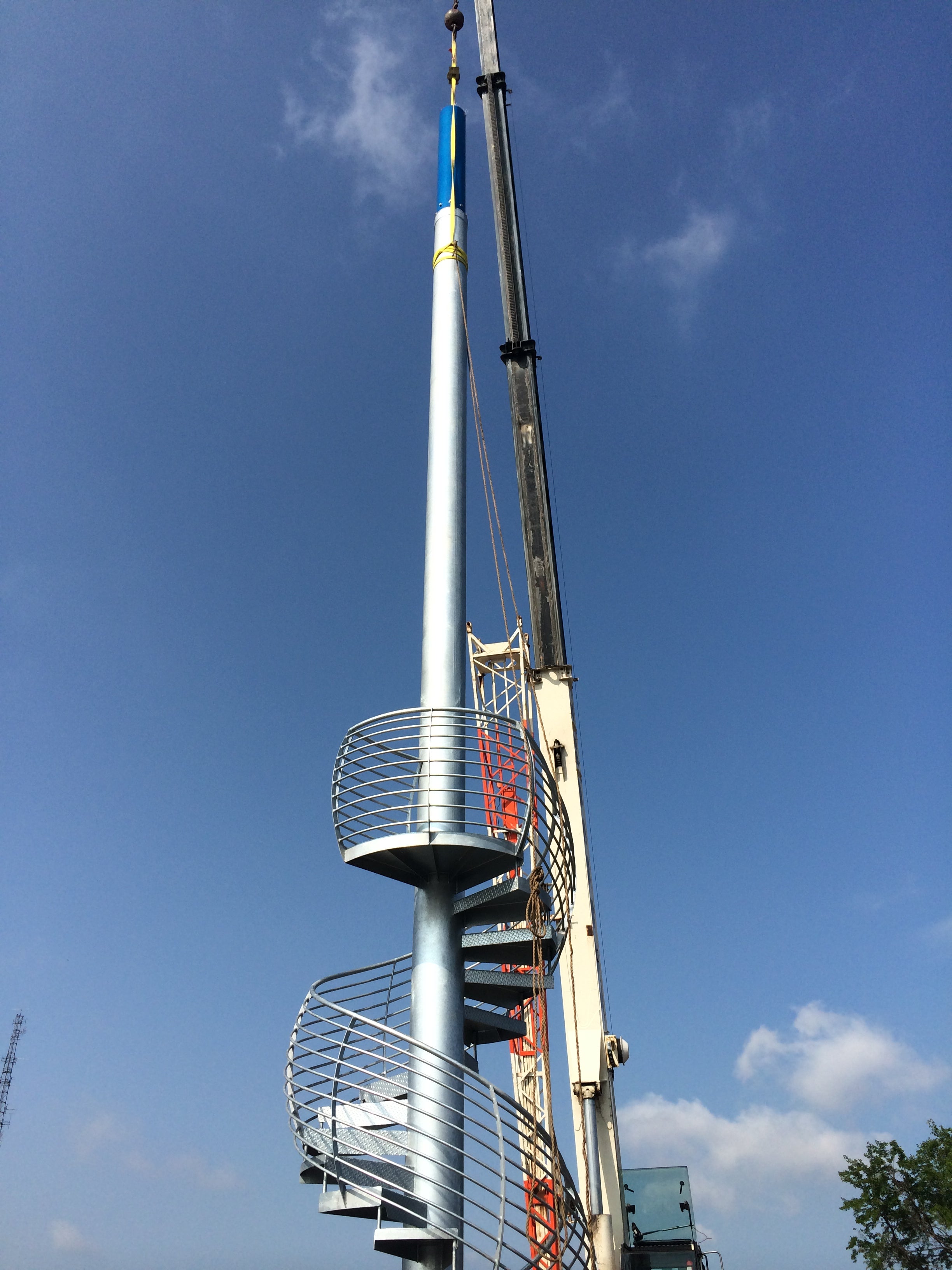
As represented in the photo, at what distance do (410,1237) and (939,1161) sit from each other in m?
35.6

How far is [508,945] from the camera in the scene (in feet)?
42.4

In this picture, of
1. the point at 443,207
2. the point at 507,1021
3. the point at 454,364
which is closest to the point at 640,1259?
the point at 507,1021

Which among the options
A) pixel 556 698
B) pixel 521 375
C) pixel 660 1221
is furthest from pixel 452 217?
pixel 660 1221

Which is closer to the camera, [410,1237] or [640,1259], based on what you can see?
[410,1237]

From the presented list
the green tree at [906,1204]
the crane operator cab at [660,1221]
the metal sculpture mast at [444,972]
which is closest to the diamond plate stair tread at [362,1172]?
the metal sculpture mast at [444,972]

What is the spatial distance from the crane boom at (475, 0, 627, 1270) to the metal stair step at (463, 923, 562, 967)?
4147mm

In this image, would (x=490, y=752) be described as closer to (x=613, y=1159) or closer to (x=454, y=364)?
(x=454, y=364)

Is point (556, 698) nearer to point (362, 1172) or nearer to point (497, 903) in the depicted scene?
point (497, 903)

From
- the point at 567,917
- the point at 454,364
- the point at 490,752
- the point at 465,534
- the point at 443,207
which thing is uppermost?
the point at 443,207

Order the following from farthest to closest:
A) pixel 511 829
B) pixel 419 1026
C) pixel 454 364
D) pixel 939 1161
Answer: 1. pixel 939 1161
2. pixel 454 364
3. pixel 511 829
4. pixel 419 1026

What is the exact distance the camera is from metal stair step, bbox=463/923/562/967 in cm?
1283

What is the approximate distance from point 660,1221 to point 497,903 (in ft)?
39.3

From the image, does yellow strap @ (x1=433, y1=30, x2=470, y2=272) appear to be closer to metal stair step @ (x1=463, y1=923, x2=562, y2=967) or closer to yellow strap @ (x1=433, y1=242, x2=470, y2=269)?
yellow strap @ (x1=433, y1=242, x2=470, y2=269)

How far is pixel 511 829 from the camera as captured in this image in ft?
41.3
